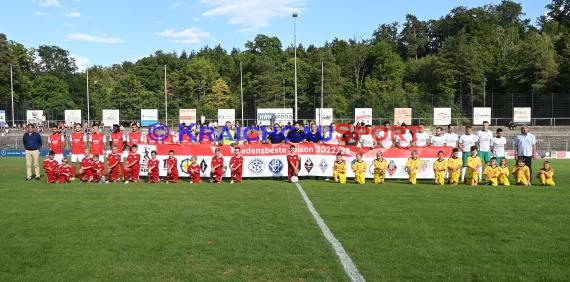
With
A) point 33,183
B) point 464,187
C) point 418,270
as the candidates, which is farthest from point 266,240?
point 33,183

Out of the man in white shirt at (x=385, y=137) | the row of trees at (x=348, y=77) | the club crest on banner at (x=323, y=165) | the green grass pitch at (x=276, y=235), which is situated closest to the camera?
the green grass pitch at (x=276, y=235)

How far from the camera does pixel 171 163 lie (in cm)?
1577

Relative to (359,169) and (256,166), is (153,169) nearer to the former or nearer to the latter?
(256,166)

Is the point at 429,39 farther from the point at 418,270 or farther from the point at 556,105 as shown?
the point at 418,270

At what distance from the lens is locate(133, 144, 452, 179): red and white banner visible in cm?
1627

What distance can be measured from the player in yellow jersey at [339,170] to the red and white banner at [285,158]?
0.67m

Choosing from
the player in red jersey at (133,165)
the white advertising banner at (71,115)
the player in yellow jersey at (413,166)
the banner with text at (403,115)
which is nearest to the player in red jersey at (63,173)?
the player in red jersey at (133,165)

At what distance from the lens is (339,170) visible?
50.9ft

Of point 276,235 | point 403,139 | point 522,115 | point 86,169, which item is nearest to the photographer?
point 276,235

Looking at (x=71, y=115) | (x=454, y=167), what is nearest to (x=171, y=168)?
(x=454, y=167)

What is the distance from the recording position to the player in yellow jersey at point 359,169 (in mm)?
15344

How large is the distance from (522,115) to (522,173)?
Result: 3472 cm

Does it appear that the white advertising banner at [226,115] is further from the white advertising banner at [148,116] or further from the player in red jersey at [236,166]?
the player in red jersey at [236,166]

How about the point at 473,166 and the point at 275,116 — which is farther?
the point at 275,116
